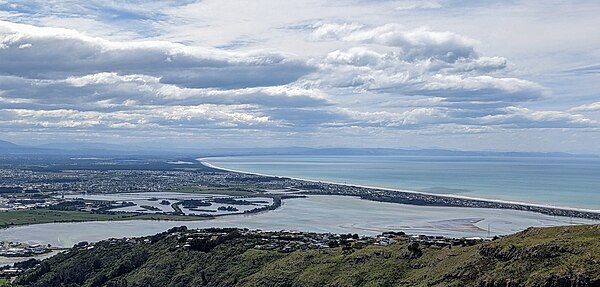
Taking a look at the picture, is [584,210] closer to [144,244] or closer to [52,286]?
[144,244]

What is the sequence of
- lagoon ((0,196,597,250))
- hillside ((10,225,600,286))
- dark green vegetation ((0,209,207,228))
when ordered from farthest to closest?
dark green vegetation ((0,209,207,228))
lagoon ((0,196,597,250))
hillside ((10,225,600,286))

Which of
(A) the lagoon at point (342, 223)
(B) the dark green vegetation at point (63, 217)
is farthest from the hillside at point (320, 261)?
(B) the dark green vegetation at point (63, 217)

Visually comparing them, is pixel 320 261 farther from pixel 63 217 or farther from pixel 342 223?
pixel 63 217

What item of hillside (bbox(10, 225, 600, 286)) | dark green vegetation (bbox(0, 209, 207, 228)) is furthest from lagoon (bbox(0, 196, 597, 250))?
hillside (bbox(10, 225, 600, 286))

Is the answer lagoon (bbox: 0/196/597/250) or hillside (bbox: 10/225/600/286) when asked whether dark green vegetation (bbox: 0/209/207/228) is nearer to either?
lagoon (bbox: 0/196/597/250)

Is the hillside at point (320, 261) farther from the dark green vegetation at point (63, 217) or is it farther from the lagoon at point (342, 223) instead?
the dark green vegetation at point (63, 217)

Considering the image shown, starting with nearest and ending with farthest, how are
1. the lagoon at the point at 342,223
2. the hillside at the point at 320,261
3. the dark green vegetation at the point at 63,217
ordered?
the hillside at the point at 320,261 → the lagoon at the point at 342,223 → the dark green vegetation at the point at 63,217

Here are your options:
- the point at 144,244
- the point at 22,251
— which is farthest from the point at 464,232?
the point at 22,251
